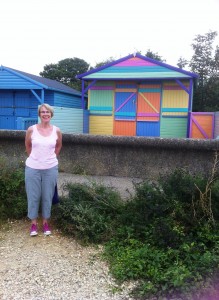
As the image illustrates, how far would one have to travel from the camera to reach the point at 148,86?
10930 millimetres

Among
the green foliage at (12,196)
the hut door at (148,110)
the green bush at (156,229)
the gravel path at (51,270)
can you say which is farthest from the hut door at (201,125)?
the gravel path at (51,270)

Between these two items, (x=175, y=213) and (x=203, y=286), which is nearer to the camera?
(x=203, y=286)

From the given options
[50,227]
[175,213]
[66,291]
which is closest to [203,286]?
[175,213]

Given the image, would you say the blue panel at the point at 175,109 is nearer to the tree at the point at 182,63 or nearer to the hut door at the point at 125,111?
the hut door at the point at 125,111

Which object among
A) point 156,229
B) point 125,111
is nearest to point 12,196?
point 156,229

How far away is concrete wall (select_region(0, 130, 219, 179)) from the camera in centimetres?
473

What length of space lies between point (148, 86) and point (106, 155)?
21.0 ft

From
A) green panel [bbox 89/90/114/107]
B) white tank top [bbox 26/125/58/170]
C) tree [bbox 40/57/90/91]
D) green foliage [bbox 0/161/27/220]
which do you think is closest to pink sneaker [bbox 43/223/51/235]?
green foliage [bbox 0/161/27/220]

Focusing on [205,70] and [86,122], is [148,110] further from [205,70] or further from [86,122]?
[205,70]

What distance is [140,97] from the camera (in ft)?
36.2

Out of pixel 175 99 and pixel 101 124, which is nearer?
pixel 175 99

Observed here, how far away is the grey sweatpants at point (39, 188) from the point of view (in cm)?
358

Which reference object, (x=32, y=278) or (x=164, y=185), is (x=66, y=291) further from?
(x=164, y=185)

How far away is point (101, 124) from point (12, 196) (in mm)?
7919
